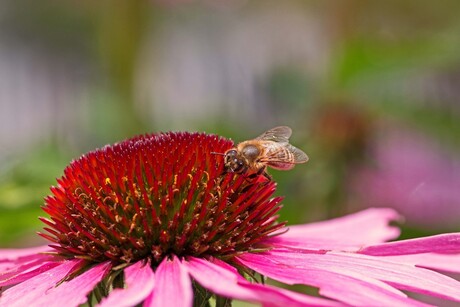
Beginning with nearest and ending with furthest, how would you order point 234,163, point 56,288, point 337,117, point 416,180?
1. point 56,288
2. point 234,163
3. point 337,117
4. point 416,180

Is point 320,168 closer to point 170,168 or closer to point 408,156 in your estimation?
point 408,156

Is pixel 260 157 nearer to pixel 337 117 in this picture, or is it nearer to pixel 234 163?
pixel 234 163

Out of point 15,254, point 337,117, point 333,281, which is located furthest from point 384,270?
point 337,117

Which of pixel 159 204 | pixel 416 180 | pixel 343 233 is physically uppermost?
pixel 159 204

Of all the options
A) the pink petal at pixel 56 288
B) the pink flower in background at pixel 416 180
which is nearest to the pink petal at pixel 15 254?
the pink petal at pixel 56 288

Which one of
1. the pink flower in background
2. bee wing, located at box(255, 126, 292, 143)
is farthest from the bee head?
the pink flower in background

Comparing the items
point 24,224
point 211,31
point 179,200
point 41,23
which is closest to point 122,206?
point 179,200
